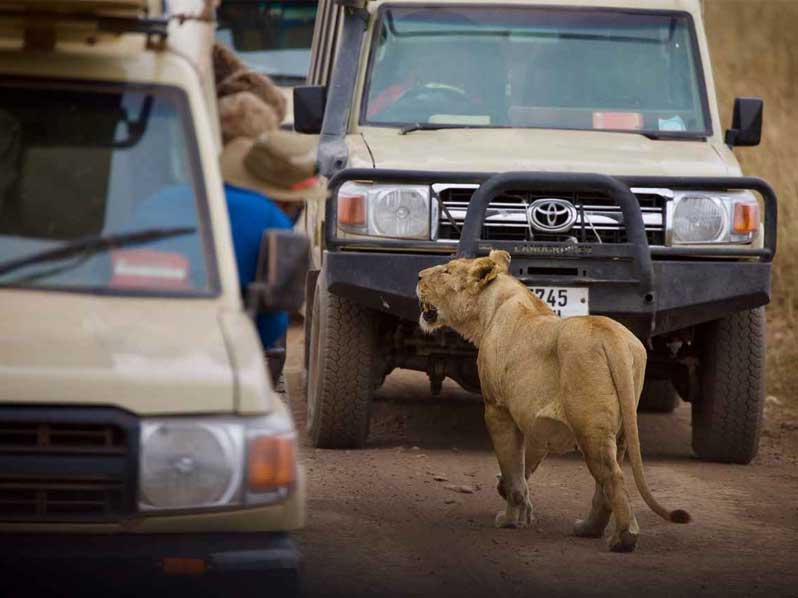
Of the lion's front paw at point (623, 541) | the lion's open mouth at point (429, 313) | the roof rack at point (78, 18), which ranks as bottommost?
the lion's front paw at point (623, 541)

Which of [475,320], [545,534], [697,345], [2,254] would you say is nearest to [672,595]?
[545,534]

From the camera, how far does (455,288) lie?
8.01 meters

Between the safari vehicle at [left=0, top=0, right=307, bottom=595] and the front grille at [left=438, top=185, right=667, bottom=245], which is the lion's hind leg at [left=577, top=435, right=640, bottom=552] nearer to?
the front grille at [left=438, top=185, right=667, bottom=245]

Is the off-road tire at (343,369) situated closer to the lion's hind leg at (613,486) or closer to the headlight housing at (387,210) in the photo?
the headlight housing at (387,210)

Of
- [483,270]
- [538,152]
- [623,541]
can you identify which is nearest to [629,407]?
[623,541]

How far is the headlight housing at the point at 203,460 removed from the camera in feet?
14.2

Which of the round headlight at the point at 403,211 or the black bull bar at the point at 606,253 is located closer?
the black bull bar at the point at 606,253

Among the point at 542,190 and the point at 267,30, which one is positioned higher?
the point at 267,30

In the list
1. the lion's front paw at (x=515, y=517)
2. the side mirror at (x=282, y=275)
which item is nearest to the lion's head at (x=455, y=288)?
the lion's front paw at (x=515, y=517)

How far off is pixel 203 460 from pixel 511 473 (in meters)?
3.27

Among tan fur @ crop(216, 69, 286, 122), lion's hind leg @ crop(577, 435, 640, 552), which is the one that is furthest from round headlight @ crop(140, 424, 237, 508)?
lion's hind leg @ crop(577, 435, 640, 552)

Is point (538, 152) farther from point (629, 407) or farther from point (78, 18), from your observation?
point (78, 18)

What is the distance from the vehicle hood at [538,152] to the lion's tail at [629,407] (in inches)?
74.1

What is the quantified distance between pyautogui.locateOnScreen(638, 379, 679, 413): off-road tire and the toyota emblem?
298cm
